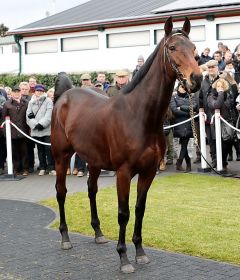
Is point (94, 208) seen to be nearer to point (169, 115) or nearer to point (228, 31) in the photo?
point (169, 115)

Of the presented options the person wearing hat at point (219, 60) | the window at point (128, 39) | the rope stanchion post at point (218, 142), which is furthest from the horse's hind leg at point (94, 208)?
the window at point (128, 39)

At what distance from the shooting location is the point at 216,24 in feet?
73.0

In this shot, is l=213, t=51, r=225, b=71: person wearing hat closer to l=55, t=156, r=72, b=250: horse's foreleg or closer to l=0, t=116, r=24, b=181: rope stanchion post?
l=0, t=116, r=24, b=181: rope stanchion post

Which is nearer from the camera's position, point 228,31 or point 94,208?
point 94,208

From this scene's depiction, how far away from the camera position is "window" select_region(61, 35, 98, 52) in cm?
2638

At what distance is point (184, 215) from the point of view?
884 cm

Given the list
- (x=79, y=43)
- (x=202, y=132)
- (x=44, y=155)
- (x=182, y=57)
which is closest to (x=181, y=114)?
(x=202, y=132)

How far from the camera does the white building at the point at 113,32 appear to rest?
72.8 feet

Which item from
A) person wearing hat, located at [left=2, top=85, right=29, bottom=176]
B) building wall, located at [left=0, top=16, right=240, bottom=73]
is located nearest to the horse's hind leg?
person wearing hat, located at [left=2, top=85, right=29, bottom=176]

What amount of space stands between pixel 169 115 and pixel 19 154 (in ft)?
12.5

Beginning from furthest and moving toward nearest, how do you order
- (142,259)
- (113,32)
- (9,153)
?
(113,32) < (9,153) < (142,259)

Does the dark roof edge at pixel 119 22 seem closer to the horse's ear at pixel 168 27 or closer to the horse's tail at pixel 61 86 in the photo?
the horse's tail at pixel 61 86

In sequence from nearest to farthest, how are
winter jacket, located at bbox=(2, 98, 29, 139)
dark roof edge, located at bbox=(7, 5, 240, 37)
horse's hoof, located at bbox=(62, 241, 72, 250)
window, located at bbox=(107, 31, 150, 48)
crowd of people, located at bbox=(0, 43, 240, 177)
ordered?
horse's hoof, located at bbox=(62, 241, 72, 250) < crowd of people, located at bbox=(0, 43, 240, 177) < winter jacket, located at bbox=(2, 98, 29, 139) < dark roof edge, located at bbox=(7, 5, 240, 37) < window, located at bbox=(107, 31, 150, 48)

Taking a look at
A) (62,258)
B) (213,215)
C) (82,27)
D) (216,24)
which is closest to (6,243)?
(62,258)
